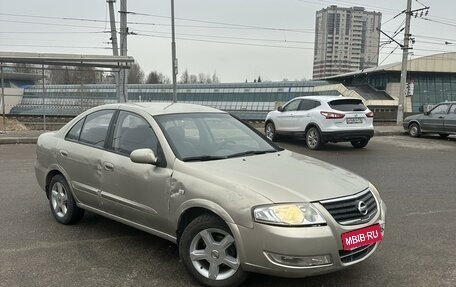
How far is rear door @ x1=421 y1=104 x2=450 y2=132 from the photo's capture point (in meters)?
17.6

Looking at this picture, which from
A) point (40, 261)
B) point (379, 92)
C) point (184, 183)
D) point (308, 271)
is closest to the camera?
point (308, 271)

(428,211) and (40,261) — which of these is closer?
(40,261)

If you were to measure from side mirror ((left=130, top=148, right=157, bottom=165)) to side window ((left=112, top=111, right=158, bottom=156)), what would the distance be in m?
0.21

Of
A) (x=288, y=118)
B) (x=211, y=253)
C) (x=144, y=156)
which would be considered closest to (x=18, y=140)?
(x=288, y=118)

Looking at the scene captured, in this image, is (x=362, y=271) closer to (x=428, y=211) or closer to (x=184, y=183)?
(x=184, y=183)

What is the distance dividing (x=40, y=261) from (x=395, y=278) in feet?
10.9

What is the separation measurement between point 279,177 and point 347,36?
1368 inches

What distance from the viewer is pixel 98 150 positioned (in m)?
4.96

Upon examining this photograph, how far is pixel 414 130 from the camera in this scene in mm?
19062

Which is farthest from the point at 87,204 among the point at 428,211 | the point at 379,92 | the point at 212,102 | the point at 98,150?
the point at 212,102

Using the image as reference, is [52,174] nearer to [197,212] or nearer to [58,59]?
[197,212]

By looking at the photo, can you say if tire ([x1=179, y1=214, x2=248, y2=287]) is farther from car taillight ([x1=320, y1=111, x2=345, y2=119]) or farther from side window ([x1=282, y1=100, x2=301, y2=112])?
side window ([x1=282, y1=100, x2=301, y2=112])

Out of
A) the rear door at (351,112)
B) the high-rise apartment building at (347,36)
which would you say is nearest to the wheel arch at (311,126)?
the rear door at (351,112)

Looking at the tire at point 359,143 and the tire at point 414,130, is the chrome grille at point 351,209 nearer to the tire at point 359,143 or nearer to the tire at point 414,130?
the tire at point 359,143
